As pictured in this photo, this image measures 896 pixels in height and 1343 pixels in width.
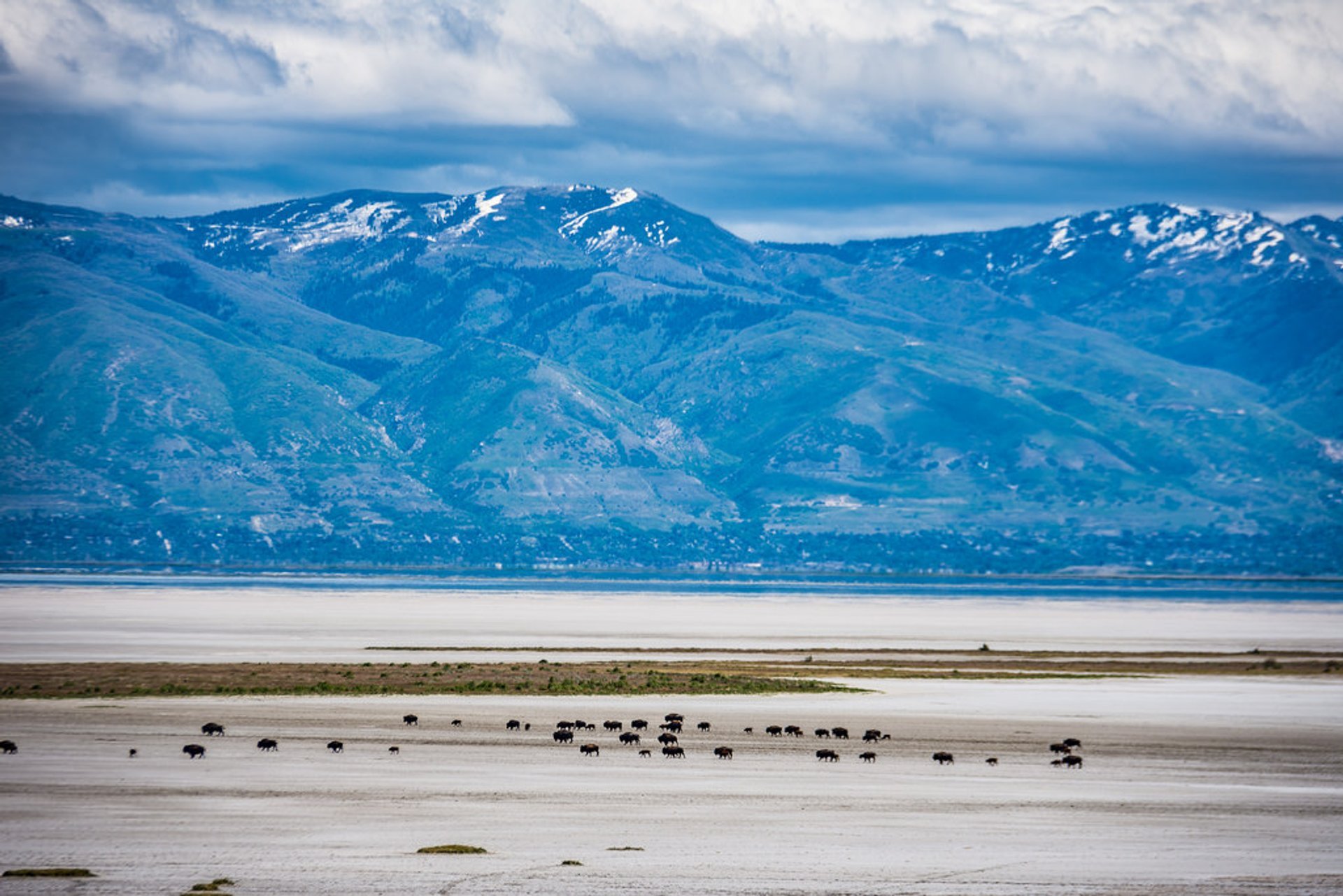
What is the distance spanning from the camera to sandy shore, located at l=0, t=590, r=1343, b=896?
3703 centimetres

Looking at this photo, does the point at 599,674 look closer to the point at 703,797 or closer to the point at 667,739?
the point at 667,739

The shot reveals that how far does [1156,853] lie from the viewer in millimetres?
40812

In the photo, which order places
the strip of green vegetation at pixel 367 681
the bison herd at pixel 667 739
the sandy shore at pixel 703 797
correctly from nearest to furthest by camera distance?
the sandy shore at pixel 703 797 < the bison herd at pixel 667 739 < the strip of green vegetation at pixel 367 681

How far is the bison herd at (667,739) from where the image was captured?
184 ft

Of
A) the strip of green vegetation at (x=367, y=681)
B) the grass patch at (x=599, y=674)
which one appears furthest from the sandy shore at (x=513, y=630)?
the grass patch at (x=599, y=674)

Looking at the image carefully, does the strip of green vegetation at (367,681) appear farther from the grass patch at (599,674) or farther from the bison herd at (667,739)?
the bison herd at (667,739)

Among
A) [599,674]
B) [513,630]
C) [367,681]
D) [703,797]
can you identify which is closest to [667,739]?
[703,797]

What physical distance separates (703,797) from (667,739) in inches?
370

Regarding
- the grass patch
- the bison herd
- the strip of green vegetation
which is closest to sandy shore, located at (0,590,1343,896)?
the bison herd

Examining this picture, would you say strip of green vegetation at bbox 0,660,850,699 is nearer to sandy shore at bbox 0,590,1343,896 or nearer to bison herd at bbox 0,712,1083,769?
sandy shore at bbox 0,590,1343,896

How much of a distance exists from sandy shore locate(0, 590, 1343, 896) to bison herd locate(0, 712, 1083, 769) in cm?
46

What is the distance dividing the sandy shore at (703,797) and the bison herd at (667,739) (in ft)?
1.50

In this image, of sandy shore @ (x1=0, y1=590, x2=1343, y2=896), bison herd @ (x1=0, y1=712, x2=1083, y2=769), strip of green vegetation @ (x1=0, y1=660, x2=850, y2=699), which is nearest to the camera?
sandy shore @ (x1=0, y1=590, x2=1343, y2=896)

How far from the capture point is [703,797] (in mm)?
49125
